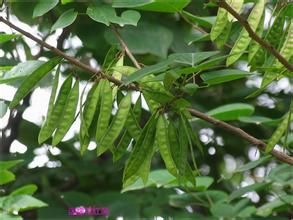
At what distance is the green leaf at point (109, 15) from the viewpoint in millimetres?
1046

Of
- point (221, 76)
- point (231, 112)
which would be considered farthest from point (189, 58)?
point (231, 112)

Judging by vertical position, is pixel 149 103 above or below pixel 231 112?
above

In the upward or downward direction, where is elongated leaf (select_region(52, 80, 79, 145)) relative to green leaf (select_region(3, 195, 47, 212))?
upward

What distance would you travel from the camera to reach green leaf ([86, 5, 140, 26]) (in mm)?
1046

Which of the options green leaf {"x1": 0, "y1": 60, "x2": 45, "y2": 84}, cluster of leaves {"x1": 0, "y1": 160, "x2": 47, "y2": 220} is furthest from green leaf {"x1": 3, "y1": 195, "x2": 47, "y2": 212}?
green leaf {"x1": 0, "y1": 60, "x2": 45, "y2": 84}

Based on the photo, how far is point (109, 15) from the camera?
1.07 metres

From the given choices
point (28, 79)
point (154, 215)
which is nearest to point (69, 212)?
point (154, 215)

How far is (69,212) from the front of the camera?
1382 millimetres

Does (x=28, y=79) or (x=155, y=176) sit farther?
(x=155, y=176)

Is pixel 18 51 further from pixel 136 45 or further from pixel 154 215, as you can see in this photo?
pixel 154 215

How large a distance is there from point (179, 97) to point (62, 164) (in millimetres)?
893

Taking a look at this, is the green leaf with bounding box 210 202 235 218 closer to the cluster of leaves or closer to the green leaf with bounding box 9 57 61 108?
the cluster of leaves

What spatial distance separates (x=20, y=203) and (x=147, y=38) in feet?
1.52

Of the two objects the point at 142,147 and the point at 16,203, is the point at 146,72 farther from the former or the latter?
the point at 16,203
